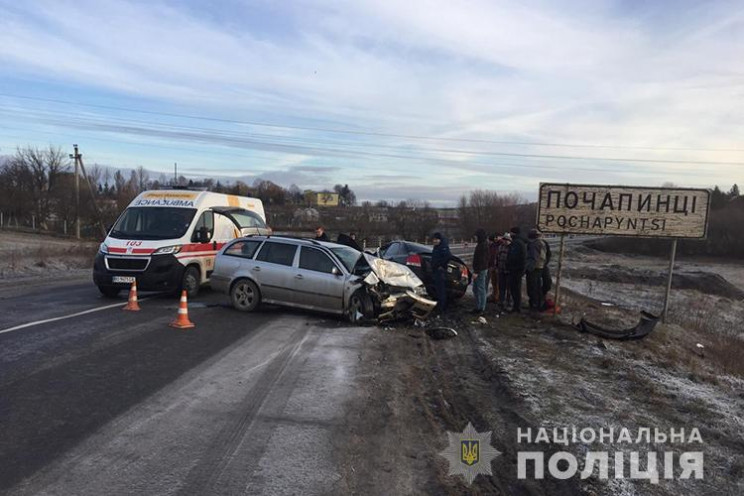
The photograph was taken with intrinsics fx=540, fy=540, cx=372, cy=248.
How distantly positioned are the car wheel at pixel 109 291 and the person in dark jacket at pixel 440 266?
275 inches

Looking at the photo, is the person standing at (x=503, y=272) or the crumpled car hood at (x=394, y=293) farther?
the person standing at (x=503, y=272)

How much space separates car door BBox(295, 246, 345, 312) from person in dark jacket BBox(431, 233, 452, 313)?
2.47 m

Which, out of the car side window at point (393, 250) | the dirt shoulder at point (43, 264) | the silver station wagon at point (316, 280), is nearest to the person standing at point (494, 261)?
the car side window at point (393, 250)

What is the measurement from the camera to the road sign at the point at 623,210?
36.7 ft

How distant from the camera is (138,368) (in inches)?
256

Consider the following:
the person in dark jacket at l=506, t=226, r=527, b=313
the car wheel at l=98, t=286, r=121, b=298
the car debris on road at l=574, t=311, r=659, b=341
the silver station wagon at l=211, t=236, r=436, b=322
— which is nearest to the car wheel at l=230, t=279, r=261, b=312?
the silver station wagon at l=211, t=236, r=436, b=322

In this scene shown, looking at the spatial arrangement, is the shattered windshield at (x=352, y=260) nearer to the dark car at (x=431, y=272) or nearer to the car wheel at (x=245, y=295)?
the car wheel at (x=245, y=295)

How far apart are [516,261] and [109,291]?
29.4 ft

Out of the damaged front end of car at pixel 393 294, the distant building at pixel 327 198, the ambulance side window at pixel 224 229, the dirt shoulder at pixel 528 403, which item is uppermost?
the distant building at pixel 327 198

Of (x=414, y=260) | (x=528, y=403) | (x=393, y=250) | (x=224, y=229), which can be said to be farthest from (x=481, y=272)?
(x=224, y=229)

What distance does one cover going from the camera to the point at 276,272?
35.4ft

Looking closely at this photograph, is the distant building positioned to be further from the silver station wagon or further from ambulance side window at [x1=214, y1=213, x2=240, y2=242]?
the silver station wagon

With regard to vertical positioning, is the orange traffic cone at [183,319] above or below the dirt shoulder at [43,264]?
above

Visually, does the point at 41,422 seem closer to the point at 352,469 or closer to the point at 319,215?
the point at 352,469
